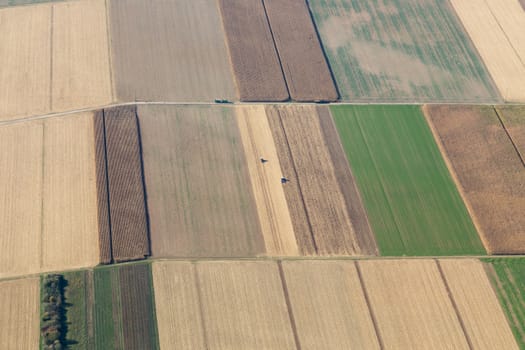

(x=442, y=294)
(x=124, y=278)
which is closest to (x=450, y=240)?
(x=442, y=294)

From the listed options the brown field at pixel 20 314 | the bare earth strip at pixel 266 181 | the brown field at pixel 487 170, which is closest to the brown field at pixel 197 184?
the bare earth strip at pixel 266 181

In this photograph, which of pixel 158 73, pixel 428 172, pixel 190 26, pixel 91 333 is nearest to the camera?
pixel 91 333

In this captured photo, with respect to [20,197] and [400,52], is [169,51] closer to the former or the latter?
[20,197]

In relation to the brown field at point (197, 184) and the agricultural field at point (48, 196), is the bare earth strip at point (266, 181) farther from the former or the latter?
the agricultural field at point (48, 196)

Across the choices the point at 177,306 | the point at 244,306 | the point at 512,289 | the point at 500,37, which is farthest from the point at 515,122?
the point at 177,306

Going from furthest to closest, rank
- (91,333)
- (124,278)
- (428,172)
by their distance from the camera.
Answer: (428,172) → (124,278) → (91,333)

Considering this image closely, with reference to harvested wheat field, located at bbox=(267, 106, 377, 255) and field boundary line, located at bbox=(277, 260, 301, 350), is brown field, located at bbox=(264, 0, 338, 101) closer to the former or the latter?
harvested wheat field, located at bbox=(267, 106, 377, 255)

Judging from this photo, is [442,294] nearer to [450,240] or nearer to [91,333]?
[450,240]
